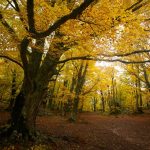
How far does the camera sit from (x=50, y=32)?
196 inches

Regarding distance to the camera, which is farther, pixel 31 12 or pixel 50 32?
pixel 50 32

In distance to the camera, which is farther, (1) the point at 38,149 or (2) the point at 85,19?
(1) the point at 38,149

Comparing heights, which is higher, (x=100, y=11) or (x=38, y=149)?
(x=100, y=11)

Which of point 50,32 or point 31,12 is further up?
point 31,12

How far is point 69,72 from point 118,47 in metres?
19.9

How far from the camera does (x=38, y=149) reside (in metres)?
7.60

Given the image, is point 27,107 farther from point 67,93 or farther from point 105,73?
point 105,73

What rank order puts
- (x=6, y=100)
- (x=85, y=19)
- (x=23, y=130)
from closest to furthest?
(x=85, y=19), (x=23, y=130), (x=6, y=100)

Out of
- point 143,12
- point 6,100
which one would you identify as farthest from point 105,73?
point 143,12

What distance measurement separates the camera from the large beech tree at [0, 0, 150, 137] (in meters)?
5.62

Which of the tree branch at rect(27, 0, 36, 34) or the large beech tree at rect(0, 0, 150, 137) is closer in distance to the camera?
the tree branch at rect(27, 0, 36, 34)

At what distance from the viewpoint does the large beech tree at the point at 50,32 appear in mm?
5625

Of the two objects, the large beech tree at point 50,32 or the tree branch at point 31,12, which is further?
the large beech tree at point 50,32

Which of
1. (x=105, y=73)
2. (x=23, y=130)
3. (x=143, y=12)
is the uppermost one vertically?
(x=105, y=73)
